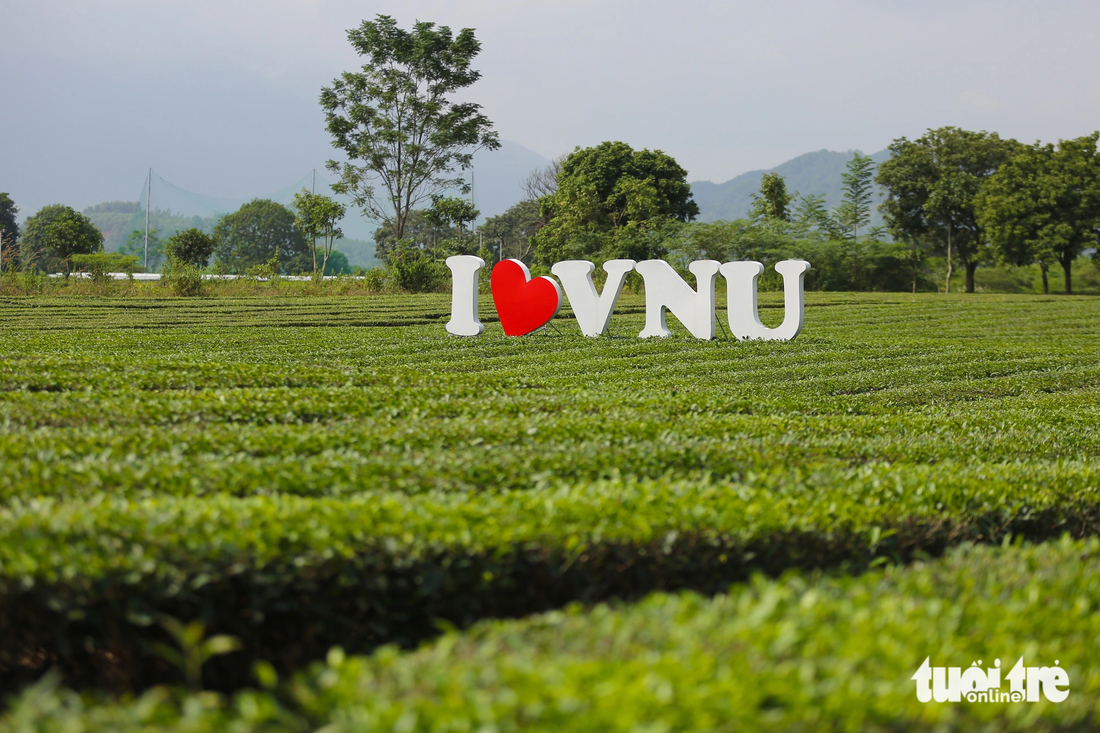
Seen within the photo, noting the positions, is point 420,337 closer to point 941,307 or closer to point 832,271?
point 941,307

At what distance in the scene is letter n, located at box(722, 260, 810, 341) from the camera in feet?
41.1

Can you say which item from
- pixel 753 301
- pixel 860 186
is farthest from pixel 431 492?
pixel 860 186

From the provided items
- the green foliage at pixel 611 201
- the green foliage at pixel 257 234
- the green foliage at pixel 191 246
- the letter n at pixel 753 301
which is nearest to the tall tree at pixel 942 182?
the green foliage at pixel 611 201

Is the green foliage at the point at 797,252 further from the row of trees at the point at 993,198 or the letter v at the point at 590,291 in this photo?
the letter v at the point at 590,291

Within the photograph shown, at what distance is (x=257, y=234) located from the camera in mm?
69688

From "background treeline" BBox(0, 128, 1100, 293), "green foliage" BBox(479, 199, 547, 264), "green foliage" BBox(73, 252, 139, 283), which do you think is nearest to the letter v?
"background treeline" BBox(0, 128, 1100, 293)

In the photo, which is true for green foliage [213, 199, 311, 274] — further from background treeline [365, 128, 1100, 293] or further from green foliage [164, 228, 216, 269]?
green foliage [164, 228, 216, 269]

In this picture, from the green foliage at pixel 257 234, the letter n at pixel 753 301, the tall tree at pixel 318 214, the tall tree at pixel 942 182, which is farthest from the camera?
the green foliage at pixel 257 234

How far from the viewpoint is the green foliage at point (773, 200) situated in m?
42.8

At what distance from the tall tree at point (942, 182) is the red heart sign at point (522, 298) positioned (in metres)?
34.9

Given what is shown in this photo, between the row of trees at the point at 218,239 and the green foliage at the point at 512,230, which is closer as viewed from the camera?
the row of trees at the point at 218,239

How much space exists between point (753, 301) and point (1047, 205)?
3054cm
